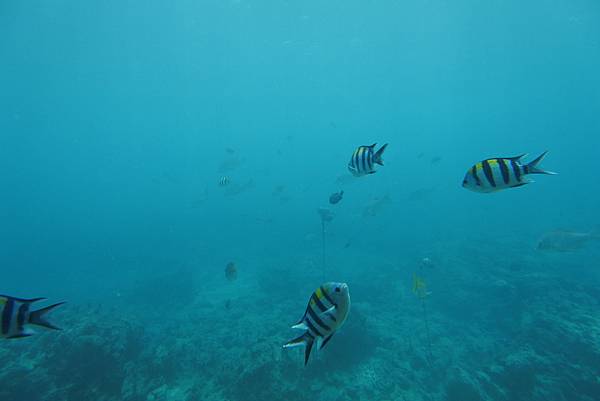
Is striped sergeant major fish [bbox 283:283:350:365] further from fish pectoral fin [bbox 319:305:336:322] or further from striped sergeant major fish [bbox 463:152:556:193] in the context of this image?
striped sergeant major fish [bbox 463:152:556:193]

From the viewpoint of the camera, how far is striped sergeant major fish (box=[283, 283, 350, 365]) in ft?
5.81

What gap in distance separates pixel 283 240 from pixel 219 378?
65.7ft

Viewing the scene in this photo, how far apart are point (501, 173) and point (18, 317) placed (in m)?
4.52

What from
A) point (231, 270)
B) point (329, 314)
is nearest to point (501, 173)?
point (329, 314)

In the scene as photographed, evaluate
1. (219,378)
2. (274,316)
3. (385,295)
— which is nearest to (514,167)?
(219,378)

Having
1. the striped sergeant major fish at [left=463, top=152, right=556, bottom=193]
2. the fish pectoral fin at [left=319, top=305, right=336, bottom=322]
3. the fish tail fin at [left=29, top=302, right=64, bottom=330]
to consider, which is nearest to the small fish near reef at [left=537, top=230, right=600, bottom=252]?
the striped sergeant major fish at [left=463, top=152, right=556, bottom=193]

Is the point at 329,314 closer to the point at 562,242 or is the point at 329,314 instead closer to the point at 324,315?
the point at 324,315

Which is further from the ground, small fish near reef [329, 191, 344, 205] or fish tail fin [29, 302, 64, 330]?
small fish near reef [329, 191, 344, 205]

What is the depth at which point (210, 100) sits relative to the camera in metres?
82.4

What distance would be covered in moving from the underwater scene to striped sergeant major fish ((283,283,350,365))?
0.04 feet

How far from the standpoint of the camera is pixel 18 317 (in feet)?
6.89

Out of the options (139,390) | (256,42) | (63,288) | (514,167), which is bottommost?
(63,288)

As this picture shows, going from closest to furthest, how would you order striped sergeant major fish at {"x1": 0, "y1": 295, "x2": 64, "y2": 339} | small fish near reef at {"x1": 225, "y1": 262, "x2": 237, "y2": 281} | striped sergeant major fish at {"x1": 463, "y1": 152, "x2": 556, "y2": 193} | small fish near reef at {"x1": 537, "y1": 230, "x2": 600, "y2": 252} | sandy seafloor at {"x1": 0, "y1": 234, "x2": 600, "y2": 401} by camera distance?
striped sergeant major fish at {"x1": 0, "y1": 295, "x2": 64, "y2": 339}, striped sergeant major fish at {"x1": 463, "y1": 152, "x2": 556, "y2": 193}, sandy seafloor at {"x1": 0, "y1": 234, "x2": 600, "y2": 401}, small fish near reef at {"x1": 225, "y1": 262, "x2": 237, "y2": 281}, small fish near reef at {"x1": 537, "y1": 230, "x2": 600, "y2": 252}

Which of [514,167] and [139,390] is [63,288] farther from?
[514,167]
